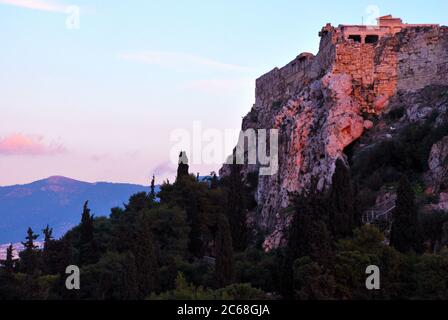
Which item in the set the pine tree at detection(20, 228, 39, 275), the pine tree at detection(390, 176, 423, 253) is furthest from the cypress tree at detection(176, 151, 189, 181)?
the pine tree at detection(390, 176, 423, 253)

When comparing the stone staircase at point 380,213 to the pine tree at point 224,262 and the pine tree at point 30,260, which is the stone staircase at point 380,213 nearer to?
the pine tree at point 224,262

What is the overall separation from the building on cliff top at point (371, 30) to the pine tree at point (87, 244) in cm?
1996

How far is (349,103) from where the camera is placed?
5178 cm

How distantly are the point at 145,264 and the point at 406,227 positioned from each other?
10.4 metres

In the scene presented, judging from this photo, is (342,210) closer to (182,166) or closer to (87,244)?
(87,244)

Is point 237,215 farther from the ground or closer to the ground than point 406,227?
farther from the ground

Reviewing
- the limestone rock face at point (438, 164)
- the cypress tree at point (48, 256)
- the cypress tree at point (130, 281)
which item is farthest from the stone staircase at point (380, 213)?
the cypress tree at point (48, 256)

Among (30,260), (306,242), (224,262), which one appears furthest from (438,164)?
(30,260)
